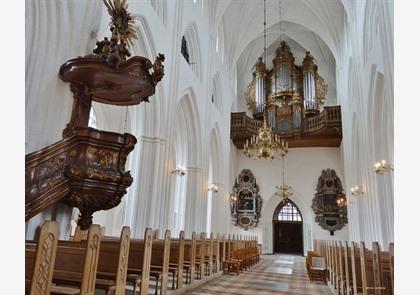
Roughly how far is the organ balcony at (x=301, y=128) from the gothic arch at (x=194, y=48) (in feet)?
21.6

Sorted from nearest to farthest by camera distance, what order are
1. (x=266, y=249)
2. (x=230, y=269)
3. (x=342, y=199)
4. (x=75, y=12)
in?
1. (x=75, y=12)
2. (x=230, y=269)
3. (x=342, y=199)
4. (x=266, y=249)

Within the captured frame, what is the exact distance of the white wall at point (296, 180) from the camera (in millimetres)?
20016

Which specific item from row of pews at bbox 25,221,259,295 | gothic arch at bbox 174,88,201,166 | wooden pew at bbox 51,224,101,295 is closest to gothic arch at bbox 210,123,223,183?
gothic arch at bbox 174,88,201,166

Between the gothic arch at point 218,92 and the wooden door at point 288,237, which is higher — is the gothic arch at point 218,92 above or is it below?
→ above

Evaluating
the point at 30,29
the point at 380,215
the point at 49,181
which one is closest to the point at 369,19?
the point at 380,215

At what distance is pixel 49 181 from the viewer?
14.7 ft

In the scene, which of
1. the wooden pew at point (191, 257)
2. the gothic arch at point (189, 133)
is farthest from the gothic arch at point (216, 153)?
the wooden pew at point (191, 257)

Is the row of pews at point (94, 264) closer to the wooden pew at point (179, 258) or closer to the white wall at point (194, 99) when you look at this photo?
the wooden pew at point (179, 258)

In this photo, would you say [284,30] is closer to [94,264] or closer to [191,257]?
[191,257]

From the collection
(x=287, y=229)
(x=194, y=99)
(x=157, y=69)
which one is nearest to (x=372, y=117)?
(x=194, y=99)

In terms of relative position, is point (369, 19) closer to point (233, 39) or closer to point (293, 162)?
point (233, 39)

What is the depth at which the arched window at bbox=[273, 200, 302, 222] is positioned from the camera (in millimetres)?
20931

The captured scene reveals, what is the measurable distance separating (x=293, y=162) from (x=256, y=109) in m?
4.38

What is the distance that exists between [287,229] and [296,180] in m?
3.43
